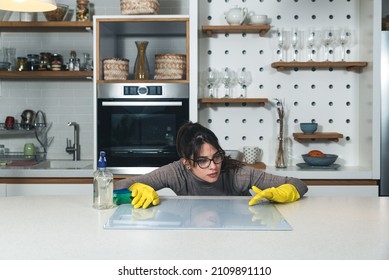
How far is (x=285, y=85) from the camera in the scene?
4.36m

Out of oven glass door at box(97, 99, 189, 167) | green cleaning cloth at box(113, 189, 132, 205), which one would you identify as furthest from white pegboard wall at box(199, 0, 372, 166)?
green cleaning cloth at box(113, 189, 132, 205)

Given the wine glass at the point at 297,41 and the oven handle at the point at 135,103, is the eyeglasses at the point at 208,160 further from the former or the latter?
the wine glass at the point at 297,41

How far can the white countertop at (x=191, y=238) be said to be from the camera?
1536 millimetres

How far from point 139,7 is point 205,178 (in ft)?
5.97

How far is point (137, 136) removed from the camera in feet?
13.2

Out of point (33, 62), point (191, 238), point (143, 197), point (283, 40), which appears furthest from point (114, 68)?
point (191, 238)

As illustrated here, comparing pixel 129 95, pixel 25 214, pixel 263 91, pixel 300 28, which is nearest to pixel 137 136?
pixel 129 95

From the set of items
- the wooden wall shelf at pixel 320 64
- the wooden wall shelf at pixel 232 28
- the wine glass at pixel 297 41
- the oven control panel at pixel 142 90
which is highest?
the wooden wall shelf at pixel 232 28

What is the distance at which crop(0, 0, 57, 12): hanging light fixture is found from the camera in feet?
8.29

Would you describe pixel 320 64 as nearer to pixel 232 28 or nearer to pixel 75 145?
pixel 232 28

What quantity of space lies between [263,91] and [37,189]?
184 cm

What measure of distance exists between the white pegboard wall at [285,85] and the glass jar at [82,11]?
0.89 m

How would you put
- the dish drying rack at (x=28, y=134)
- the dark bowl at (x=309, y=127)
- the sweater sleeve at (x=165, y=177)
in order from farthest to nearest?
the dish drying rack at (x=28, y=134) < the dark bowl at (x=309, y=127) < the sweater sleeve at (x=165, y=177)

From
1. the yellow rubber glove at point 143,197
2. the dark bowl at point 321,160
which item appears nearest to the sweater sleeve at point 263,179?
the yellow rubber glove at point 143,197
